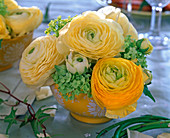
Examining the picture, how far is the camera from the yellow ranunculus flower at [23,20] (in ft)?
2.34

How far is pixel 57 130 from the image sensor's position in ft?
1.77

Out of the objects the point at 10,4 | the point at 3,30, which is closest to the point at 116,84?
the point at 3,30

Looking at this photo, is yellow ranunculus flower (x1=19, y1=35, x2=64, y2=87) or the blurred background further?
the blurred background

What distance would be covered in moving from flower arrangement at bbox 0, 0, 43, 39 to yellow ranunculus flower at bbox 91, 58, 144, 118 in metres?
0.34

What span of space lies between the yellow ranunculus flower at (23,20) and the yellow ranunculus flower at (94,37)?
309mm

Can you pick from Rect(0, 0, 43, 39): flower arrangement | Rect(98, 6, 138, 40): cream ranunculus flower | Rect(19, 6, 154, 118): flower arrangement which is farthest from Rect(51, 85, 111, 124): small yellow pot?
Rect(0, 0, 43, 39): flower arrangement

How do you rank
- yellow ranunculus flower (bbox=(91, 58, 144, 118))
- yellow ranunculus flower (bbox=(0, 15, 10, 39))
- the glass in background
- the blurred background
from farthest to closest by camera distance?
1. the blurred background
2. the glass in background
3. yellow ranunculus flower (bbox=(0, 15, 10, 39))
4. yellow ranunculus flower (bbox=(91, 58, 144, 118))

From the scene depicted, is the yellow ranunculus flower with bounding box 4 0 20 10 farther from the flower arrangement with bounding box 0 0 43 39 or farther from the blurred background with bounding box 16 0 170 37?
the blurred background with bounding box 16 0 170 37

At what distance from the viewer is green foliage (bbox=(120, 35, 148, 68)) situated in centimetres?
48

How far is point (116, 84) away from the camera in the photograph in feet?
1.45

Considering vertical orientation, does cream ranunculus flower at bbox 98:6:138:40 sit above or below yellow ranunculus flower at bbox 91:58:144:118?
above

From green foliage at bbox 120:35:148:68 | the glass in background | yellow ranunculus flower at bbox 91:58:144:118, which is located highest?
green foliage at bbox 120:35:148:68

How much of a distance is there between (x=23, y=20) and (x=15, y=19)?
3 cm

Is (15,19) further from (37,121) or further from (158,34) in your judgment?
(158,34)
